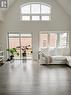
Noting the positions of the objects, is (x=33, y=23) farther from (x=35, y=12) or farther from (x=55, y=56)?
(x=55, y=56)

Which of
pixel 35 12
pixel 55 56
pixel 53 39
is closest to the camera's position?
pixel 55 56

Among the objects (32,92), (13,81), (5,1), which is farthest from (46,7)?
(32,92)

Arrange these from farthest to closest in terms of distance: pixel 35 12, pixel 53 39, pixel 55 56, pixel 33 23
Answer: pixel 53 39, pixel 35 12, pixel 33 23, pixel 55 56

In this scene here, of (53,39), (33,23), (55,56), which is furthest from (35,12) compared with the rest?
(55,56)

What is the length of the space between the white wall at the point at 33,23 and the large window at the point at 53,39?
0.40m

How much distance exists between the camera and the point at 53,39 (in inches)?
377

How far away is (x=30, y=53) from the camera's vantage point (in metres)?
9.60

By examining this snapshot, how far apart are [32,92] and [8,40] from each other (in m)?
6.37

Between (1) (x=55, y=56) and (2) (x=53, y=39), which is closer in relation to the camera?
(1) (x=55, y=56)

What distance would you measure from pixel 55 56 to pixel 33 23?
292 cm

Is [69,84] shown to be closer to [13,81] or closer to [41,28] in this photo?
[13,81]

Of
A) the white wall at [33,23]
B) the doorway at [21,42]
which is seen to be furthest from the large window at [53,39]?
the doorway at [21,42]

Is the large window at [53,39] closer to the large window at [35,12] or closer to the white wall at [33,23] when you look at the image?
the white wall at [33,23]

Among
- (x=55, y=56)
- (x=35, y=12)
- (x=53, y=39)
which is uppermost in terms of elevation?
(x=35, y=12)
